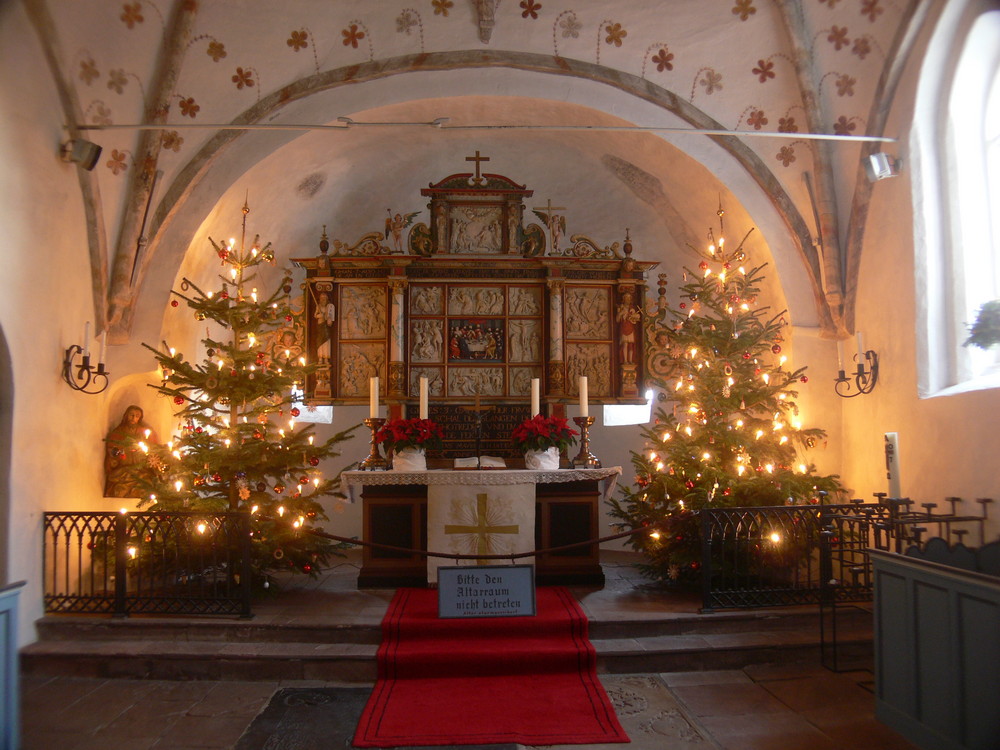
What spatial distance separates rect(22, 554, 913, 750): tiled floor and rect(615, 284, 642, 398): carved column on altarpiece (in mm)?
3660

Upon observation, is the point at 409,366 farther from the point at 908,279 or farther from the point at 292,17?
the point at 908,279

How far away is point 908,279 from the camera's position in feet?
24.0

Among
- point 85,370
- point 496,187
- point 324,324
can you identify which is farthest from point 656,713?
point 496,187

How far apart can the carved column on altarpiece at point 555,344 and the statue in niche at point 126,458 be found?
187 inches

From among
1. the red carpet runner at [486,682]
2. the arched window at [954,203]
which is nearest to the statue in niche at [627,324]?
the arched window at [954,203]

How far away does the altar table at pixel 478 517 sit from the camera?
7539 mm

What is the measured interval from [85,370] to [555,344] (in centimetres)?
537

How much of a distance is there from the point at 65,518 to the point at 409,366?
423 centimetres

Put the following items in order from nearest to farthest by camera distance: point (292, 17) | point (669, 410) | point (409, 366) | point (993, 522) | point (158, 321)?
point (993, 522), point (292, 17), point (158, 321), point (409, 366), point (669, 410)

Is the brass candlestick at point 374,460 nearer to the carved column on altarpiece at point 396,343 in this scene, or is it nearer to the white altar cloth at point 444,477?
the white altar cloth at point 444,477

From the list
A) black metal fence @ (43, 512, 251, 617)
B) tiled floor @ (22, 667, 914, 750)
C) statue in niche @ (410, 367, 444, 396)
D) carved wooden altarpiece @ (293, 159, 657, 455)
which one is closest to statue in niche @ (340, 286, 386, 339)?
carved wooden altarpiece @ (293, 159, 657, 455)

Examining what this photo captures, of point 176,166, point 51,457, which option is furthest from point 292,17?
point 51,457

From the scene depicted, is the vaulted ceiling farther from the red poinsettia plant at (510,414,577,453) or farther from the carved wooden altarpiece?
the red poinsettia plant at (510,414,577,453)

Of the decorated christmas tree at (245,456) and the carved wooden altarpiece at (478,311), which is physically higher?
the carved wooden altarpiece at (478,311)
